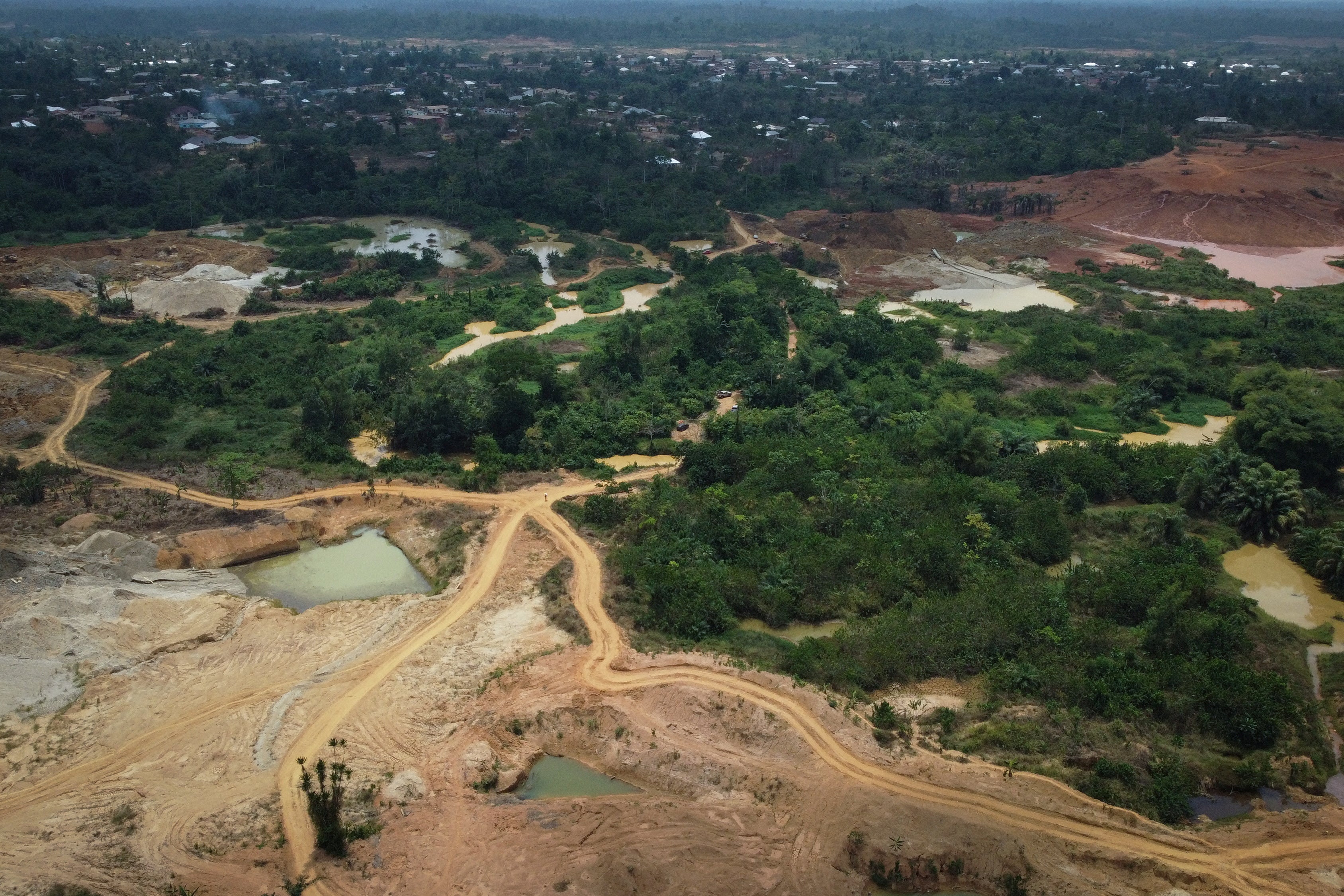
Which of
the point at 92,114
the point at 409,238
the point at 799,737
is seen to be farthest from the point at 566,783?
the point at 92,114

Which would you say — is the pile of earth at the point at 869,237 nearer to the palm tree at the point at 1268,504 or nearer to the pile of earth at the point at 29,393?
the palm tree at the point at 1268,504

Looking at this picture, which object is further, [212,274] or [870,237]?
[870,237]

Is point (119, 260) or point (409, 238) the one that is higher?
point (409, 238)

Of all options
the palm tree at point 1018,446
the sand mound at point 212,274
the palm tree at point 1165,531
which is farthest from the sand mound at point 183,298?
the palm tree at point 1165,531

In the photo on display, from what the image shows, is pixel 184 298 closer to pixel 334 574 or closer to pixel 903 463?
pixel 334 574

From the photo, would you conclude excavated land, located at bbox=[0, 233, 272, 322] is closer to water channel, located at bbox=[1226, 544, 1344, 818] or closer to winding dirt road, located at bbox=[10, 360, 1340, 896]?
winding dirt road, located at bbox=[10, 360, 1340, 896]

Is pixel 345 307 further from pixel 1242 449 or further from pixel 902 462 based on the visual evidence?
pixel 1242 449
